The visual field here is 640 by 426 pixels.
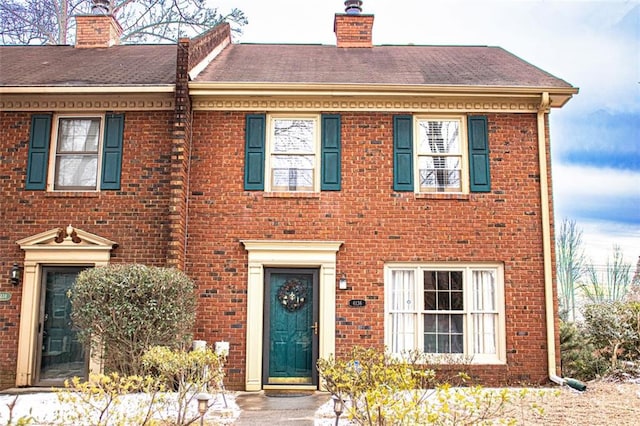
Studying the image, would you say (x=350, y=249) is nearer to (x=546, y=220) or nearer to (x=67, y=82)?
(x=546, y=220)

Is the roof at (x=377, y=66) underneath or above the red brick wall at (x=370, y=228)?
above

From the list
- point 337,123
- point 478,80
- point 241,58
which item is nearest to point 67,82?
point 241,58

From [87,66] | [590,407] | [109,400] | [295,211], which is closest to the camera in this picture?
[109,400]

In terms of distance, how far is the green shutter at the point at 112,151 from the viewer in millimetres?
10055

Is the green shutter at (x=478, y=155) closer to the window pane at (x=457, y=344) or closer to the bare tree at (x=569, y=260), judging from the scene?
the window pane at (x=457, y=344)

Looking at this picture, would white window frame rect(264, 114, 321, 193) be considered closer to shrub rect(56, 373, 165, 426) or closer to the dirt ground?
shrub rect(56, 373, 165, 426)

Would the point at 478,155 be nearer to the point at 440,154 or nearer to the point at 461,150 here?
the point at 461,150

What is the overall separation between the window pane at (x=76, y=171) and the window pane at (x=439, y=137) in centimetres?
572

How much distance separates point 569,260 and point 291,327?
67.1 feet

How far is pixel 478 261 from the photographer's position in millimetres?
9859

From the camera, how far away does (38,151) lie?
10.2m

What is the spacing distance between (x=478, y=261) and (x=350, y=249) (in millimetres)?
2158

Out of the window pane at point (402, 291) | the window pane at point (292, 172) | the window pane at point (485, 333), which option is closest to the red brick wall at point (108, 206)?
the window pane at point (292, 172)

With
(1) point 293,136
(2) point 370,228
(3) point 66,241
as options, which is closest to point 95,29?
(3) point 66,241
